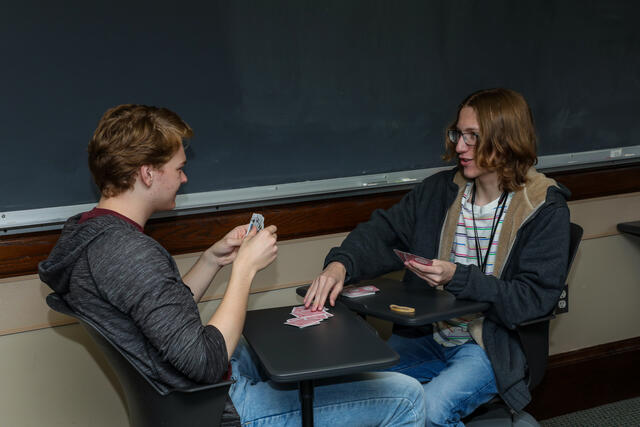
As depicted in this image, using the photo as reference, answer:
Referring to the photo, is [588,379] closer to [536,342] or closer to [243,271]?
[536,342]

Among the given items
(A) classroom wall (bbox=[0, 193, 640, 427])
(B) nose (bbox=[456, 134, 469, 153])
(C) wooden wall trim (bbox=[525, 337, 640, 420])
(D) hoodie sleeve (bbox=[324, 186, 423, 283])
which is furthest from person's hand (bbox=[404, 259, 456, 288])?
(C) wooden wall trim (bbox=[525, 337, 640, 420])

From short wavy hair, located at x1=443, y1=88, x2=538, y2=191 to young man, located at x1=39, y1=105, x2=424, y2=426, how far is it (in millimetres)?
845

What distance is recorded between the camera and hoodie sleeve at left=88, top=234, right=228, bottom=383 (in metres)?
1.46

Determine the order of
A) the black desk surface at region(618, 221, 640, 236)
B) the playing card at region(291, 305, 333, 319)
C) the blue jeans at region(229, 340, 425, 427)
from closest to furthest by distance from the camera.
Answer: the blue jeans at region(229, 340, 425, 427) → the playing card at region(291, 305, 333, 319) → the black desk surface at region(618, 221, 640, 236)

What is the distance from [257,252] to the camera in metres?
1.72

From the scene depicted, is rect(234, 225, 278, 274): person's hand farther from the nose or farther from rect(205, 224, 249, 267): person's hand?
the nose

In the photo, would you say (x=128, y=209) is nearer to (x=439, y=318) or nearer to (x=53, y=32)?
(x=53, y=32)

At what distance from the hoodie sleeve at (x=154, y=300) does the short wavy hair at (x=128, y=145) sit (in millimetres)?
228

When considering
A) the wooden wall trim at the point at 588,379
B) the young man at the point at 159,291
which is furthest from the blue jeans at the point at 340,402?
the wooden wall trim at the point at 588,379

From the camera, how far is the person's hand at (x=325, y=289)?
82.4 inches

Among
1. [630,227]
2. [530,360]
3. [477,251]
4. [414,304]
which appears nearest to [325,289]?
[414,304]

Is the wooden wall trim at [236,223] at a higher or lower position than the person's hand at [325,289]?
higher

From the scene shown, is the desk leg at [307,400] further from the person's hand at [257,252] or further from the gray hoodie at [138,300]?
the person's hand at [257,252]

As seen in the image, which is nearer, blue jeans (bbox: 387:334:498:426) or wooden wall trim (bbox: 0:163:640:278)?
blue jeans (bbox: 387:334:498:426)
